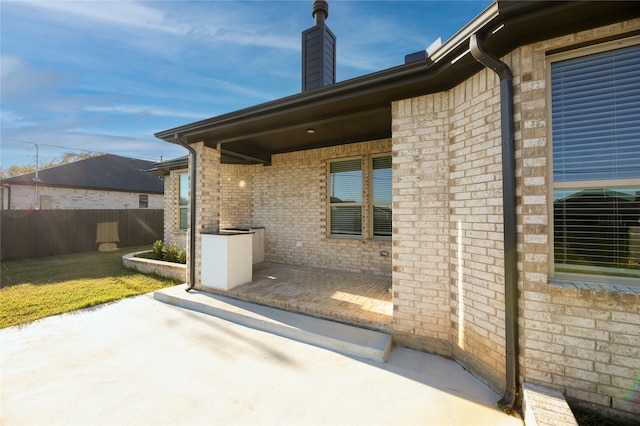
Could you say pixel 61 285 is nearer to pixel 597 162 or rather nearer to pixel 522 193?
pixel 522 193

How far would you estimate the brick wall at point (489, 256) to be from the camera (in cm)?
177

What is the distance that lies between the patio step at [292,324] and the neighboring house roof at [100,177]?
37.8ft

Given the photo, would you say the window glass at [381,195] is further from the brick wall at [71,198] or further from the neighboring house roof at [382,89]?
the brick wall at [71,198]

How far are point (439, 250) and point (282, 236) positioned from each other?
4393 millimetres

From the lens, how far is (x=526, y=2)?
164 centimetres

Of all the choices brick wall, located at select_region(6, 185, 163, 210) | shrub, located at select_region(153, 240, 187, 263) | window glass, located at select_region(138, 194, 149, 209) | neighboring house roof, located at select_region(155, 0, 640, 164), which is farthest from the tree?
neighboring house roof, located at select_region(155, 0, 640, 164)

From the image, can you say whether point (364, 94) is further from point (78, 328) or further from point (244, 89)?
point (244, 89)

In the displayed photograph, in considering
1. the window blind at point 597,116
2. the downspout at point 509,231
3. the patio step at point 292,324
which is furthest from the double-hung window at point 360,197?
the window blind at point 597,116

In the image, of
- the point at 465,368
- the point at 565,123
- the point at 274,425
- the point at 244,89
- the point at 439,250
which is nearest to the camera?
the point at 274,425

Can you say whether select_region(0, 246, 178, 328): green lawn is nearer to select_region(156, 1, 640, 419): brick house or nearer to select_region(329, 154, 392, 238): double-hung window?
select_region(329, 154, 392, 238): double-hung window

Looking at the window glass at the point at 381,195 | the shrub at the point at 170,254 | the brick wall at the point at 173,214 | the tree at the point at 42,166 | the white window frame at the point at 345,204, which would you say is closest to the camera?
the window glass at the point at 381,195

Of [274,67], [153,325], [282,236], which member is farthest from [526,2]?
[274,67]

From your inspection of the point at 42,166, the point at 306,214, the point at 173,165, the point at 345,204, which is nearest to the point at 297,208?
the point at 306,214

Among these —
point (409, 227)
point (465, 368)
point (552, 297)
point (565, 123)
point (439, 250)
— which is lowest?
point (465, 368)
